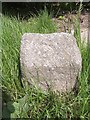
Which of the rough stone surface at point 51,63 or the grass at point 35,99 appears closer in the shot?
the grass at point 35,99

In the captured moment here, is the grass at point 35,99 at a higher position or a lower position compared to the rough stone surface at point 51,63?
lower

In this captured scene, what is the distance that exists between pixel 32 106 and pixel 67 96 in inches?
10.5

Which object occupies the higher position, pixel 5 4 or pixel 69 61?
pixel 5 4

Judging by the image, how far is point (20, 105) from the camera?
2.13 meters

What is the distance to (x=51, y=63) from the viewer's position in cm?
236

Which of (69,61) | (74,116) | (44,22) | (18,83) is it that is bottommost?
(74,116)

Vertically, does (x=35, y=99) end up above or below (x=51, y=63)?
below

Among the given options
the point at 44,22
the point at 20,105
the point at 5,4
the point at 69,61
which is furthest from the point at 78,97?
the point at 5,4

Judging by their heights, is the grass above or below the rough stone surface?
below

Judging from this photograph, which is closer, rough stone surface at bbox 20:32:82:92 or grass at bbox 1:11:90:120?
grass at bbox 1:11:90:120

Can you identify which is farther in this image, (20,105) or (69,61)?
(69,61)

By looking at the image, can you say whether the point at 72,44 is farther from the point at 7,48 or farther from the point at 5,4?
the point at 5,4

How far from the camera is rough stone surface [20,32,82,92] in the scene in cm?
236

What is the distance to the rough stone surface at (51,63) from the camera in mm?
2355
